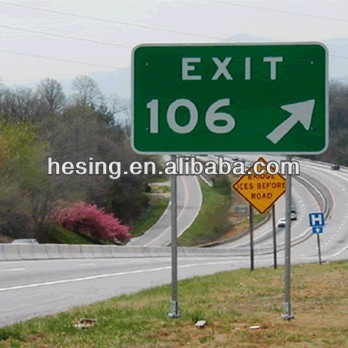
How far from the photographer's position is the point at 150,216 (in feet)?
316

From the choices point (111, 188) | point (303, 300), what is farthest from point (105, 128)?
point (303, 300)

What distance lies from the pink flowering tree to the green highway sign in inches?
2576

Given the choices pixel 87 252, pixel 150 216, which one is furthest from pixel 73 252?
pixel 150 216

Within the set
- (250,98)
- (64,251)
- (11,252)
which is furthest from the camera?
(64,251)

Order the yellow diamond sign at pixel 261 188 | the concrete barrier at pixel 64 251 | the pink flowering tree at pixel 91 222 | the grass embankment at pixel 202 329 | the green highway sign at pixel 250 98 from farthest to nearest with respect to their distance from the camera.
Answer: the pink flowering tree at pixel 91 222 → the concrete barrier at pixel 64 251 → the yellow diamond sign at pixel 261 188 → the green highway sign at pixel 250 98 → the grass embankment at pixel 202 329

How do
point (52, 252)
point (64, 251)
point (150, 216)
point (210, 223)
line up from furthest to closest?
point (150, 216) < point (210, 223) < point (64, 251) < point (52, 252)

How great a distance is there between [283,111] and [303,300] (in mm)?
4970

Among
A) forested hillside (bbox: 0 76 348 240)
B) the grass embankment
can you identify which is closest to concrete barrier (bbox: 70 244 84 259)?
forested hillside (bbox: 0 76 348 240)

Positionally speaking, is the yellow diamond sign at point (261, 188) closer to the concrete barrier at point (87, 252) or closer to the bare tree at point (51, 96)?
the concrete barrier at point (87, 252)

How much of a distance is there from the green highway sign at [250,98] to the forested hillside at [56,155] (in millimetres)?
53799

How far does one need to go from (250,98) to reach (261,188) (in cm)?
1604

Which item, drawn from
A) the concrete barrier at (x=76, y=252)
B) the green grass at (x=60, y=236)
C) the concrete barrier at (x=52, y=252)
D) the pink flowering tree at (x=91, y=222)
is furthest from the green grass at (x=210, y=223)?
the concrete barrier at (x=52, y=252)

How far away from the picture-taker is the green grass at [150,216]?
93.1 meters

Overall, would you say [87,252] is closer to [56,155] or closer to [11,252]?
[11,252]
